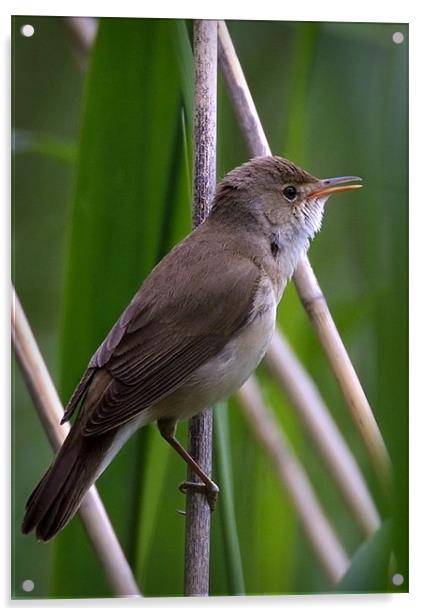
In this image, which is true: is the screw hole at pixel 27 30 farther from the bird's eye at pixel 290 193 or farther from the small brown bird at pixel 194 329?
the bird's eye at pixel 290 193

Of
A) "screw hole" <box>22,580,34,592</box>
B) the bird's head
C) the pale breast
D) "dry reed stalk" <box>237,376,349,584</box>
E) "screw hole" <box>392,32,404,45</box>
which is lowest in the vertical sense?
"screw hole" <box>22,580,34,592</box>

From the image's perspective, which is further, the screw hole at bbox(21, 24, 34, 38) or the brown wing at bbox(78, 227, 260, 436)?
the screw hole at bbox(21, 24, 34, 38)

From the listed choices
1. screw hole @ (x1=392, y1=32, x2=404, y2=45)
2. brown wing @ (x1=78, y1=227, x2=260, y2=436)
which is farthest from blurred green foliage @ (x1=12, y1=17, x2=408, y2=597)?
brown wing @ (x1=78, y1=227, x2=260, y2=436)

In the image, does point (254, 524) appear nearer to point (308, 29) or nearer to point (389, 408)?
point (389, 408)

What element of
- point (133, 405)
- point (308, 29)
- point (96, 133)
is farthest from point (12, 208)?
point (308, 29)

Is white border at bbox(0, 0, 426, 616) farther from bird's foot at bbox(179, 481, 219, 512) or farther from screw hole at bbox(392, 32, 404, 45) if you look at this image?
bird's foot at bbox(179, 481, 219, 512)

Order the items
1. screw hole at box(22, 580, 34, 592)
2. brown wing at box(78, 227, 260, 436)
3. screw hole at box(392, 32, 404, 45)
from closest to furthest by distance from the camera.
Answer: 1. brown wing at box(78, 227, 260, 436)
2. screw hole at box(22, 580, 34, 592)
3. screw hole at box(392, 32, 404, 45)

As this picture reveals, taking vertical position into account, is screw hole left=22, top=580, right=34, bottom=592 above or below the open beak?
below
